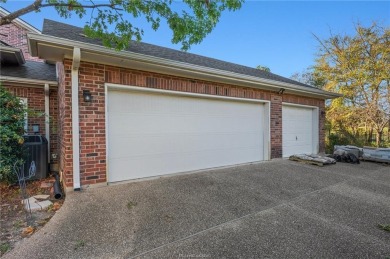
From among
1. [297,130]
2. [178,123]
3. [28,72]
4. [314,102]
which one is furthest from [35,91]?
[314,102]

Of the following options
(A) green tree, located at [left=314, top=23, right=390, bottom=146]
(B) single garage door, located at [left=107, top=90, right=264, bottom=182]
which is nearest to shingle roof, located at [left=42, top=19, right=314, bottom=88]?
(B) single garage door, located at [left=107, top=90, right=264, bottom=182]

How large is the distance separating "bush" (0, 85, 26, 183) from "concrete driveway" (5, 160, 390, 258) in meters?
1.82

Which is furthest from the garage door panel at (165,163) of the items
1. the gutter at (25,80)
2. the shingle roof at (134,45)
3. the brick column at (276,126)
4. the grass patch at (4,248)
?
the gutter at (25,80)

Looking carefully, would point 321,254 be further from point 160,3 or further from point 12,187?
point 12,187

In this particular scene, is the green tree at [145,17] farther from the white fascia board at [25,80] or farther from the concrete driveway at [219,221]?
the concrete driveway at [219,221]

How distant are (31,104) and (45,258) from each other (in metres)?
5.14

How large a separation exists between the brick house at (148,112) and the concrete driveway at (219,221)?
0.63 m

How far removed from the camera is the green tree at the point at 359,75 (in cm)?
1122

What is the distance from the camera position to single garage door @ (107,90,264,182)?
14.9 ft

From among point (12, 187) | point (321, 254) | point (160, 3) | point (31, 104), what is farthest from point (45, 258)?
point (31, 104)

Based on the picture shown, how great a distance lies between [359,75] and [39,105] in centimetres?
1481

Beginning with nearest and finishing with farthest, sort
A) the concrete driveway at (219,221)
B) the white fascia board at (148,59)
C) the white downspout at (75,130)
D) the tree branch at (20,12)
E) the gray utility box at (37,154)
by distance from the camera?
the concrete driveway at (219,221)
the tree branch at (20,12)
the white fascia board at (148,59)
the white downspout at (75,130)
the gray utility box at (37,154)

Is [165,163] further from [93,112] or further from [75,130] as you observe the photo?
[75,130]

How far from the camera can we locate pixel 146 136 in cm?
484
